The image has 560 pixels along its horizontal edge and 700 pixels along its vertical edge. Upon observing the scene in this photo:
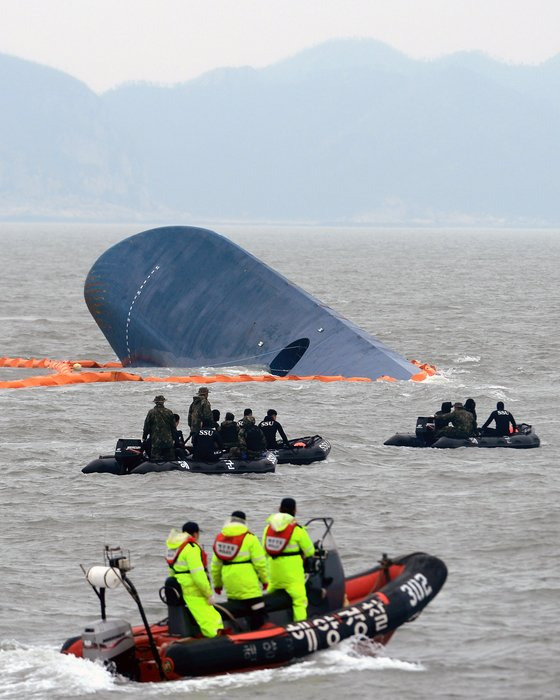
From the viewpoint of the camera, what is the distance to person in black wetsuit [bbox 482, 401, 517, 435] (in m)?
32.8

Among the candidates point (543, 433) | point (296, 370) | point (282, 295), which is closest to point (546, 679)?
point (543, 433)

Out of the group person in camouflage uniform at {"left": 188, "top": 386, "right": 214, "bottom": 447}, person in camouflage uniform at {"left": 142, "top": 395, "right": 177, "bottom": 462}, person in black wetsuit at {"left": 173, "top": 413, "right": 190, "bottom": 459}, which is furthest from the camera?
person in black wetsuit at {"left": 173, "top": 413, "right": 190, "bottom": 459}

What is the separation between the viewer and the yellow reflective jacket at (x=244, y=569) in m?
17.5

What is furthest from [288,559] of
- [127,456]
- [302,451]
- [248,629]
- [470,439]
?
[470,439]

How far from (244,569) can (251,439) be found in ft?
41.3

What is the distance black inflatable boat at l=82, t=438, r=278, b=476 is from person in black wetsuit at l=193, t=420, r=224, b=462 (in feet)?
0.37

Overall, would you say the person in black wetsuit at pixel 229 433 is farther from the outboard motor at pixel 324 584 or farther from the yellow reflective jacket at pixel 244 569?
the yellow reflective jacket at pixel 244 569

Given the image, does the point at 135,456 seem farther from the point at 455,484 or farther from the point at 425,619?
the point at 425,619

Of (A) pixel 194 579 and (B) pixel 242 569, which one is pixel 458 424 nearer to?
(B) pixel 242 569

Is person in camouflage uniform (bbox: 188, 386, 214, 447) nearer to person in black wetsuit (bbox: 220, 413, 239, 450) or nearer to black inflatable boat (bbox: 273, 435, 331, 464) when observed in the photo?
person in black wetsuit (bbox: 220, 413, 239, 450)

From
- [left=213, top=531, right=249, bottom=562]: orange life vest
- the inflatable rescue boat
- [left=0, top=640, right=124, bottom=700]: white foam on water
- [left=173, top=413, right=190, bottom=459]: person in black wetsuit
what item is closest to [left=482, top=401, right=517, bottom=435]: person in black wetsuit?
[left=173, top=413, right=190, bottom=459]: person in black wetsuit

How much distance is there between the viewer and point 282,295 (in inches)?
2167

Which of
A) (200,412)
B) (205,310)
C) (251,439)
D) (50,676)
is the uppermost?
(205,310)

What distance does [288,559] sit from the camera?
58.2ft
